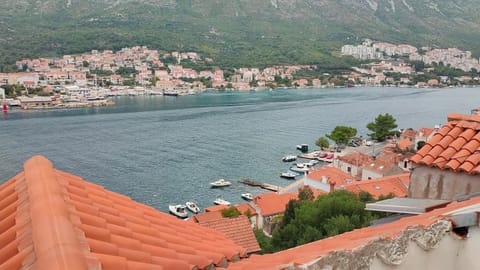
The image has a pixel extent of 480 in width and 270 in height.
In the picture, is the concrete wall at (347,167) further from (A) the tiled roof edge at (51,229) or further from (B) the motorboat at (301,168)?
(A) the tiled roof edge at (51,229)

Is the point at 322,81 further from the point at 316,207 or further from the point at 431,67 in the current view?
the point at 316,207

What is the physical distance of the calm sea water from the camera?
912 inches

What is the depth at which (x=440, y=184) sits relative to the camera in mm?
2742

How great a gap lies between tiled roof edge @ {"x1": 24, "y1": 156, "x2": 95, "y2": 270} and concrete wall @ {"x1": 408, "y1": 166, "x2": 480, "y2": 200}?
86.9 inches

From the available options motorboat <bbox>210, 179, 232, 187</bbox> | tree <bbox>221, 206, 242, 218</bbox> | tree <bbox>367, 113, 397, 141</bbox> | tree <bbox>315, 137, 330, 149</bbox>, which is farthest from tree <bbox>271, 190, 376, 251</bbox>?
tree <bbox>367, 113, 397, 141</bbox>

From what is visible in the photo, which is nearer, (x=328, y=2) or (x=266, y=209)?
(x=266, y=209)

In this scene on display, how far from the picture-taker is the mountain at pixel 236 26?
323 feet

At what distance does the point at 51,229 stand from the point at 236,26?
12647 centimetres

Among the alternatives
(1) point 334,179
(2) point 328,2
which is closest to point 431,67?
(2) point 328,2

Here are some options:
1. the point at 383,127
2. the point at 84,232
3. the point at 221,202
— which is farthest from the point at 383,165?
the point at 84,232

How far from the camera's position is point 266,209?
1658cm

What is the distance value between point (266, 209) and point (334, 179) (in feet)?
17.3

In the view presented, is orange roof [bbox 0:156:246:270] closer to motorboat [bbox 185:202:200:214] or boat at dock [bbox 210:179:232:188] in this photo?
motorboat [bbox 185:202:200:214]

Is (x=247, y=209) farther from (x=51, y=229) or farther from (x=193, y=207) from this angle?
(x=51, y=229)
